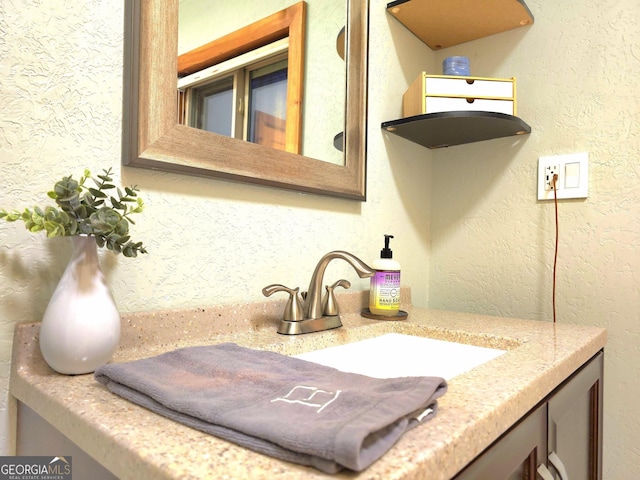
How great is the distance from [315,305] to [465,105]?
69cm

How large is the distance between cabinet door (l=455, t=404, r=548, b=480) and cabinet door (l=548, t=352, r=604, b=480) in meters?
0.04

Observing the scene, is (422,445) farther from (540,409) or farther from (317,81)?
(317,81)

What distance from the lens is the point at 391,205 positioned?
126 centimetres

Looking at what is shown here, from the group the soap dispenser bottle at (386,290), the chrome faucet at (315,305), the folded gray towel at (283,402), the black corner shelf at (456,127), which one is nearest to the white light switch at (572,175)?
the black corner shelf at (456,127)

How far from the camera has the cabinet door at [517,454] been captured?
459 millimetres

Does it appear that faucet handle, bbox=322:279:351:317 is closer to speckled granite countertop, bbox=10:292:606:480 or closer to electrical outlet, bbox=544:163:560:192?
speckled granite countertop, bbox=10:292:606:480

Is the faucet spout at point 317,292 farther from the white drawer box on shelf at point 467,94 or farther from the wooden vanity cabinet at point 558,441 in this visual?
the white drawer box on shelf at point 467,94

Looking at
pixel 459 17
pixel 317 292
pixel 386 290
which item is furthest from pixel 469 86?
pixel 317 292

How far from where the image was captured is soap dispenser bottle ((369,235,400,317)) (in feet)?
3.36

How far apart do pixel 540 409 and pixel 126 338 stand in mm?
620

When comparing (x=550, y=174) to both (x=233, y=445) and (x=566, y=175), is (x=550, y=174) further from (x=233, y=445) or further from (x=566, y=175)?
(x=233, y=445)

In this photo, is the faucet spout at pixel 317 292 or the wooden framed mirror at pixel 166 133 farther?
the faucet spout at pixel 317 292

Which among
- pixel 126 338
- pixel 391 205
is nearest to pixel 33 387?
pixel 126 338

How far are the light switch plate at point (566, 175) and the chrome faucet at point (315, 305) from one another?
2.17ft
